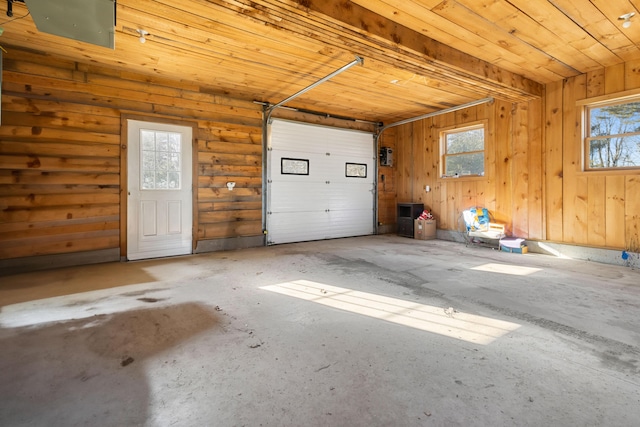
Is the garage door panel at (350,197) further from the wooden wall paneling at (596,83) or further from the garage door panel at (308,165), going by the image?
the wooden wall paneling at (596,83)

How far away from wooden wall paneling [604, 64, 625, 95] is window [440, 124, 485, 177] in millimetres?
1967

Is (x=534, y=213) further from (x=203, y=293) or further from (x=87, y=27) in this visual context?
(x=87, y=27)

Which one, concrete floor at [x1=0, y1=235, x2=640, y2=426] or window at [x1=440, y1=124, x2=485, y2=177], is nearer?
concrete floor at [x1=0, y1=235, x2=640, y2=426]

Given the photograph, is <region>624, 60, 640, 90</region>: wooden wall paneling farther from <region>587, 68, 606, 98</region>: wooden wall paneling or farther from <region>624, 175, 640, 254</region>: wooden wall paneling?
<region>624, 175, 640, 254</region>: wooden wall paneling

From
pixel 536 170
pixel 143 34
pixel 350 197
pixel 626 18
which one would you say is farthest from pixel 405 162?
pixel 143 34

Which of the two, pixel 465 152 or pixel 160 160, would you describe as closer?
pixel 160 160

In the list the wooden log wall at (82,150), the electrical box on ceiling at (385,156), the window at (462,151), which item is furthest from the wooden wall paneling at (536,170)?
the wooden log wall at (82,150)

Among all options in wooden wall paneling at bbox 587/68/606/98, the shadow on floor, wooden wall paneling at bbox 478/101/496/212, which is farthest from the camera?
wooden wall paneling at bbox 478/101/496/212

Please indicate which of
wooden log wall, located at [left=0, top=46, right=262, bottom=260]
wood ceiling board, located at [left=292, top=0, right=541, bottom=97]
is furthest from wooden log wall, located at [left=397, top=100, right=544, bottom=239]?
wooden log wall, located at [left=0, top=46, right=262, bottom=260]

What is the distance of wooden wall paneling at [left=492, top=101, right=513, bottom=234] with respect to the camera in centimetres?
581

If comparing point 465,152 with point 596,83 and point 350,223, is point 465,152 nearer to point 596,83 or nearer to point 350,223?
point 596,83

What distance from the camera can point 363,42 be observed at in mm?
3438

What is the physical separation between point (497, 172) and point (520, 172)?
42 centimetres

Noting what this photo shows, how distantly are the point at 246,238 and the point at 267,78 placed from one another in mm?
2934
